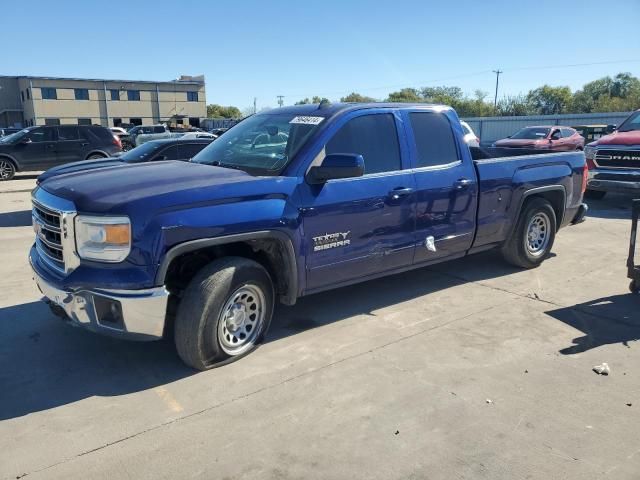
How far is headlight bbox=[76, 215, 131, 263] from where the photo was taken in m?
3.48

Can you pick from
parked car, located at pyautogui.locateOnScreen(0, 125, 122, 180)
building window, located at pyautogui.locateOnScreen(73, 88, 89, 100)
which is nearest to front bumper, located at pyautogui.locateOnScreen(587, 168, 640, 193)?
parked car, located at pyautogui.locateOnScreen(0, 125, 122, 180)

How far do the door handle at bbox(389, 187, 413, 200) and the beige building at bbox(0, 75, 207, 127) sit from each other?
67085mm

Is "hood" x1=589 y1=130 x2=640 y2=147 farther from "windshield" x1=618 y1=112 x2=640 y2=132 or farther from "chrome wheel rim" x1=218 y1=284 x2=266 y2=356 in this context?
"chrome wheel rim" x1=218 y1=284 x2=266 y2=356

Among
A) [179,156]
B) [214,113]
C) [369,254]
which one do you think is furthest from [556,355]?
[214,113]

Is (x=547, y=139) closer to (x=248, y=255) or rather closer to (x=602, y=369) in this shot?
(x=602, y=369)

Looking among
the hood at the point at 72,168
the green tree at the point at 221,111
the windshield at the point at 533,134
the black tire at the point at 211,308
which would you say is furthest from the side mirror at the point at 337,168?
the green tree at the point at 221,111

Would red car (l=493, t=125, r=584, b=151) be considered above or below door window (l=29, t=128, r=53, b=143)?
below

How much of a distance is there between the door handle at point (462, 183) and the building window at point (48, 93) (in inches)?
3022

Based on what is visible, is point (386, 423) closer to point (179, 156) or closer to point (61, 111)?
point (179, 156)

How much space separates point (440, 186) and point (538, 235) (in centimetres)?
220

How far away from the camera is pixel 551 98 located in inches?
4085

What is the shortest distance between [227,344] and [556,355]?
2623 millimetres

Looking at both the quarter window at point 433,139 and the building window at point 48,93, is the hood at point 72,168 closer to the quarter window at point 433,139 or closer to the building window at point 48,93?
the quarter window at point 433,139

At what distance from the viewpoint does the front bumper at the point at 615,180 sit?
407 inches
